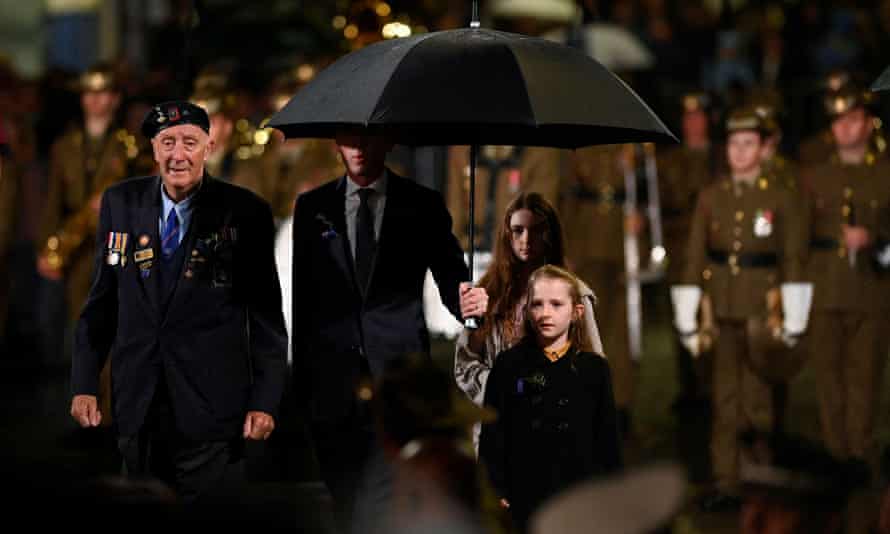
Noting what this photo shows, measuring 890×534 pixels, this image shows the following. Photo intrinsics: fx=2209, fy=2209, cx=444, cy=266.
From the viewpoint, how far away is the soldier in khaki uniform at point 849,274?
11.8 metres

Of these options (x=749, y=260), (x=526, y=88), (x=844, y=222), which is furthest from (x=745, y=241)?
(x=526, y=88)

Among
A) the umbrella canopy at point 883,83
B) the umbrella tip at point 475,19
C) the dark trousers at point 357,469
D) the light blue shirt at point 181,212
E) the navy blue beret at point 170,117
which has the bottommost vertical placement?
the dark trousers at point 357,469

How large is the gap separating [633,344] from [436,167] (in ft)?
7.42

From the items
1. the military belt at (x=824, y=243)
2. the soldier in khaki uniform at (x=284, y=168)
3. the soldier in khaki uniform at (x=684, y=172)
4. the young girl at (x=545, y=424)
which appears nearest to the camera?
the young girl at (x=545, y=424)

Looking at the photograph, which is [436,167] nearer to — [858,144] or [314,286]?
[858,144]

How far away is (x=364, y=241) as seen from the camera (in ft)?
25.5

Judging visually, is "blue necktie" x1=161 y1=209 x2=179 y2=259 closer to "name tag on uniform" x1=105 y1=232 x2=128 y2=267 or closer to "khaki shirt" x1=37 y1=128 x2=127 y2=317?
"name tag on uniform" x1=105 y1=232 x2=128 y2=267

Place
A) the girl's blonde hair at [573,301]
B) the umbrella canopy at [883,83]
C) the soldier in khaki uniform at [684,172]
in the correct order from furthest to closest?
1. the soldier in khaki uniform at [684,172]
2. the umbrella canopy at [883,83]
3. the girl's blonde hair at [573,301]

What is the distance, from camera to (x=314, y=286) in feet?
25.5

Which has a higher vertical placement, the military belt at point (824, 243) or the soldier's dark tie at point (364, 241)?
the soldier's dark tie at point (364, 241)

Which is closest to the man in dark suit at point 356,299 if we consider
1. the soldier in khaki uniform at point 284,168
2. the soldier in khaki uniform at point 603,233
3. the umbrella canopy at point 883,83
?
the umbrella canopy at point 883,83

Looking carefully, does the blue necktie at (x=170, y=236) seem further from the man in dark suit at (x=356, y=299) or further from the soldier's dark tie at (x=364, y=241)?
the soldier's dark tie at (x=364, y=241)

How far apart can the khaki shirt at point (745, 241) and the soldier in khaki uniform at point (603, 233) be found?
Answer: 2.00m

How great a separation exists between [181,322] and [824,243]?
5733mm
